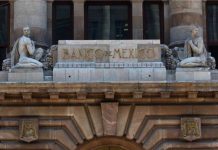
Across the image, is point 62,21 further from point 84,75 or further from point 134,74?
point 134,74

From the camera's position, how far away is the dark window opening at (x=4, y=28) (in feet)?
81.1

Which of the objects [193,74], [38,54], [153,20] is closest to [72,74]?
[38,54]

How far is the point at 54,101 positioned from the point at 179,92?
13.7 feet

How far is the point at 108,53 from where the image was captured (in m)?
21.5

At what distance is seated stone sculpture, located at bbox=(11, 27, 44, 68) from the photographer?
21.2m

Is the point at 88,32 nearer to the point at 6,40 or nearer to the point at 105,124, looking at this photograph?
the point at 6,40

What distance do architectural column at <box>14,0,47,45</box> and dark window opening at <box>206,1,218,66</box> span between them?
21.6ft

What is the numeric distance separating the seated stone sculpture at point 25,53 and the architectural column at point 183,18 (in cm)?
516

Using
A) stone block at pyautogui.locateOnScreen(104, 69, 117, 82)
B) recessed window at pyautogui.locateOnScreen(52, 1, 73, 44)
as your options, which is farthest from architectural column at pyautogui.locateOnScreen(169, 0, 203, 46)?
recessed window at pyautogui.locateOnScreen(52, 1, 73, 44)

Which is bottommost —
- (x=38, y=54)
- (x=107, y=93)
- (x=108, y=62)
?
(x=107, y=93)

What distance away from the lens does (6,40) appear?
2483 cm

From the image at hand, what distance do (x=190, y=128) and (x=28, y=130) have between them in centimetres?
539

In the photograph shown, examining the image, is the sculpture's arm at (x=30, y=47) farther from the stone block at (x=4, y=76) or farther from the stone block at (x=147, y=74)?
the stone block at (x=147, y=74)

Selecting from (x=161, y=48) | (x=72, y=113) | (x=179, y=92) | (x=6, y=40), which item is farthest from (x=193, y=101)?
(x=6, y=40)
